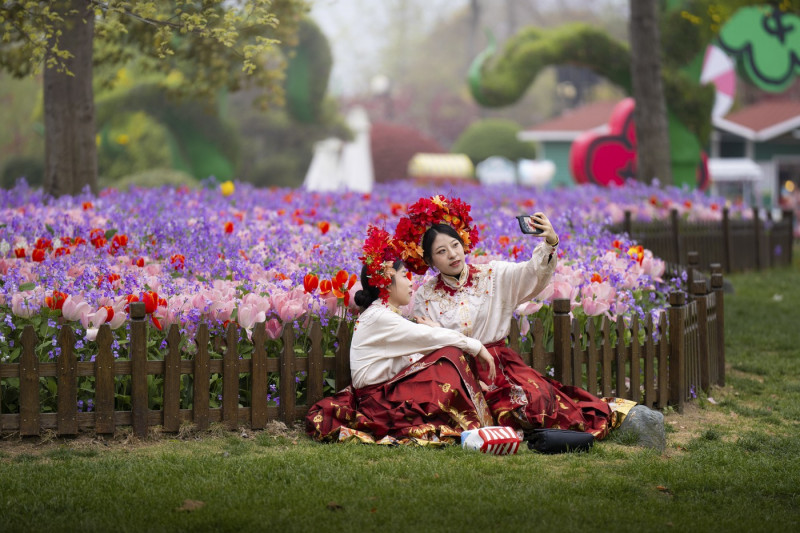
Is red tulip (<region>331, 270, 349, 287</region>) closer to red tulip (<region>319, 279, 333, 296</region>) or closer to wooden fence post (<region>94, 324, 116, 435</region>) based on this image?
red tulip (<region>319, 279, 333, 296</region>)

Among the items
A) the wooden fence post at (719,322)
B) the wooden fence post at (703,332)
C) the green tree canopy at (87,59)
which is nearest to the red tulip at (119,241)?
the green tree canopy at (87,59)

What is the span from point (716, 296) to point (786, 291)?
5847mm

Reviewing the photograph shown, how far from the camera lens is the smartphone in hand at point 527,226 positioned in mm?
5414

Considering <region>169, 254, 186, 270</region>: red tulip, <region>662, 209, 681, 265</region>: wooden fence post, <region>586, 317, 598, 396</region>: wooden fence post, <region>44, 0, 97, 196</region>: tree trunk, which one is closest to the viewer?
<region>586, 317, 598, 396</region>: wooden fence post

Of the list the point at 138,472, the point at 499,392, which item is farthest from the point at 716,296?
the point at 138,472

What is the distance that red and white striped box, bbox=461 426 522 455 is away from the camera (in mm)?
5340

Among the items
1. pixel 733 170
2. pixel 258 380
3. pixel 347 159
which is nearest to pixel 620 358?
pixel 258 380

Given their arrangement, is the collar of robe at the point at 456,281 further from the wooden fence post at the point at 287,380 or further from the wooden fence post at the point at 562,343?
the wooden fence post at the point at 287,380

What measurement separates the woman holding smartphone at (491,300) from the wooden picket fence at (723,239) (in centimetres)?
714

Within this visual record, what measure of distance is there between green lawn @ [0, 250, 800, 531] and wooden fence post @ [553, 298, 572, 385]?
70 centimetres

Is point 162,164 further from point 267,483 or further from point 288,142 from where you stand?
point 267,483

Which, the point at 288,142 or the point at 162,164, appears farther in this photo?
the point at 288,142

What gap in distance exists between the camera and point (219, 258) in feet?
24.2

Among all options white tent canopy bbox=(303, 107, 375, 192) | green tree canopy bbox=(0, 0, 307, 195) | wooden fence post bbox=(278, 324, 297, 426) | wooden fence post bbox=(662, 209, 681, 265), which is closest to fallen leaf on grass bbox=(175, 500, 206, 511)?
wooden fence post bbox=(278, 324, 297, 426)
